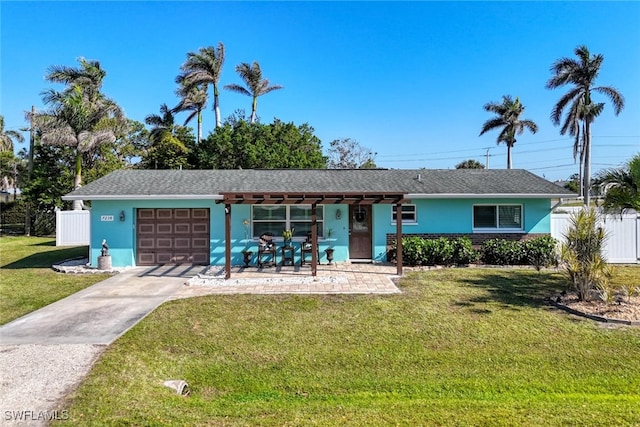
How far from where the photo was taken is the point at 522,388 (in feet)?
14.4

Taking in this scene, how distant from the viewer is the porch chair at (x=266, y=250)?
1196 centimetres

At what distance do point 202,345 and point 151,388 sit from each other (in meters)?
1.39

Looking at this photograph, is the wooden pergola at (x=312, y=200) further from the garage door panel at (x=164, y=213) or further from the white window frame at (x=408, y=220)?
the garage door panel at (x=164, y=213)

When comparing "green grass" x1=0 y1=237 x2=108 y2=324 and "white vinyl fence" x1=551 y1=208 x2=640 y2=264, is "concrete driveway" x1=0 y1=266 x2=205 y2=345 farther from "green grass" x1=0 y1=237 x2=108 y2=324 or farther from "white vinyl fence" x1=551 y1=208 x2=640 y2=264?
"white vinyl fence" x1=551 y1=208 x2=640 y2=264

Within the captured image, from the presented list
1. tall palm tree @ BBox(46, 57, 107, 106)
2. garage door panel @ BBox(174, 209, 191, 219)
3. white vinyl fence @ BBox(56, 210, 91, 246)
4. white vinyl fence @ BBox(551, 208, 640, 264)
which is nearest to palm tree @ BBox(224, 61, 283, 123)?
tall palm tree @ BBox(46, 57, 107, 106)

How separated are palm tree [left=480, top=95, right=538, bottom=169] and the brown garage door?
108ft

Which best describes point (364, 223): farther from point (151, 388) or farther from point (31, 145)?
point (31, 145)

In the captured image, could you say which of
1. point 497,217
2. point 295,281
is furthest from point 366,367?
point 497,217

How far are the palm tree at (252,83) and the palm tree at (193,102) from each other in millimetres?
2621

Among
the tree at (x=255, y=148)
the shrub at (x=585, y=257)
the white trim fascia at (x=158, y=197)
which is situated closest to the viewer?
the shrub at (x=585, y=257)

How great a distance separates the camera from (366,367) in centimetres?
498

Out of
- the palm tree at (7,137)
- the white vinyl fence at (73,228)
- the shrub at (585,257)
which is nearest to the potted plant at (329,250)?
the shrub at (585,257)

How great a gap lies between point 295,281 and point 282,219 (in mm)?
3229

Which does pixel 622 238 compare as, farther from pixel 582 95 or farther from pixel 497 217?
pixel 582 95
